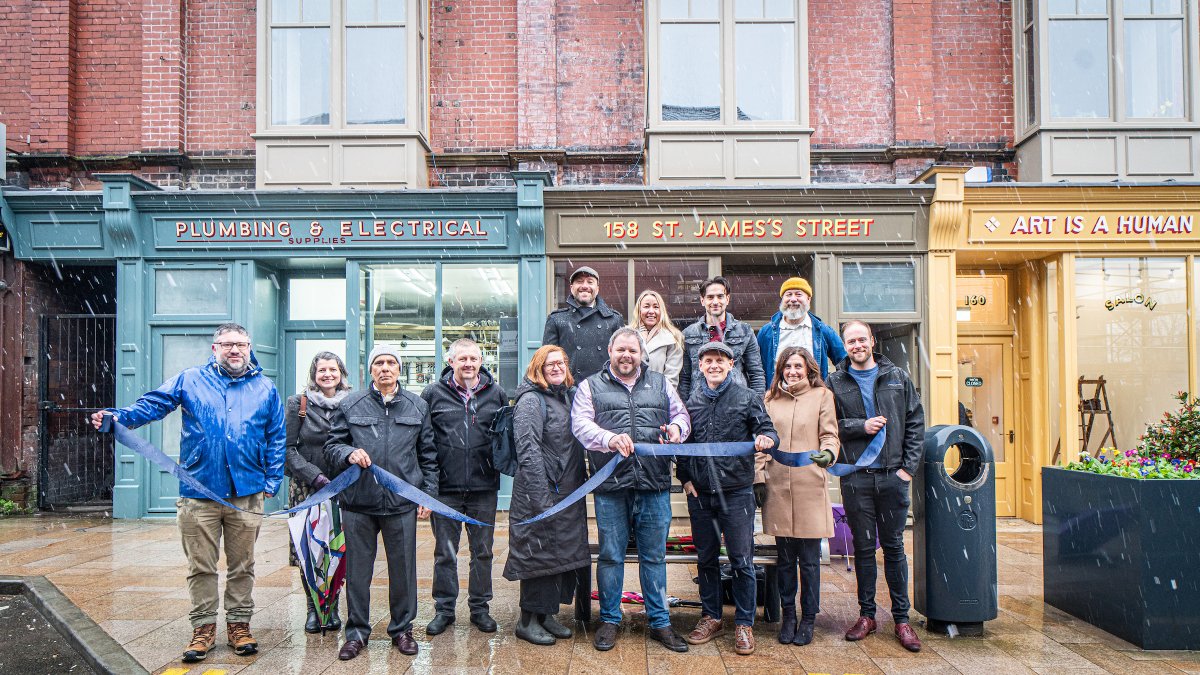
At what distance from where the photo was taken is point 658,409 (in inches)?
214

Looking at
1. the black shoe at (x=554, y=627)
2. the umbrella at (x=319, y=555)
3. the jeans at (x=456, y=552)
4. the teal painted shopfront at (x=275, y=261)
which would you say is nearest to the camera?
the black shoe at (x=554, y=627)

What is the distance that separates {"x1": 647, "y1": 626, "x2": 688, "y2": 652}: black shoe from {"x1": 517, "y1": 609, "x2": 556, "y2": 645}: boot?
0.68 m

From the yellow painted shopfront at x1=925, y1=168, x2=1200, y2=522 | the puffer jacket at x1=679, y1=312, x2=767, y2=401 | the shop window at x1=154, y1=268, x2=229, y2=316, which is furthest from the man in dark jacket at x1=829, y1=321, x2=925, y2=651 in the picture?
the shop window at x1=154, y1=268, x2=229, y2=316

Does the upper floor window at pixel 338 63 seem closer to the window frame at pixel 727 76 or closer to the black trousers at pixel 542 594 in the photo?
the window frame at pixel 727 76

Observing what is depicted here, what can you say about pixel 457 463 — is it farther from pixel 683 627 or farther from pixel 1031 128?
pixel 1031 128

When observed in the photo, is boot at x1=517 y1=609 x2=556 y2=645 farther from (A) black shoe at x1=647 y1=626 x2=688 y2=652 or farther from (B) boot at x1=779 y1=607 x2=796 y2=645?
(B) boot at x1=779 y1=607 x2=796 y2=645

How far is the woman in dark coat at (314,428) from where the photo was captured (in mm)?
5781

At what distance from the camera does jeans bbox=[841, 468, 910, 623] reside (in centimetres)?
552

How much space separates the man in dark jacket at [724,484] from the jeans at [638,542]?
0.23 metres

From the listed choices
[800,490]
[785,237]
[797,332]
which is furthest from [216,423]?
[785,237]

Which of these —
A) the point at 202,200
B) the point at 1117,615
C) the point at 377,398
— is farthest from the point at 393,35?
the point at 1117,615

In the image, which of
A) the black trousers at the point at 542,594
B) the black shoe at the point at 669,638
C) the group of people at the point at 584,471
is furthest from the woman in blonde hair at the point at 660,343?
the black shoe at the point at 669,638

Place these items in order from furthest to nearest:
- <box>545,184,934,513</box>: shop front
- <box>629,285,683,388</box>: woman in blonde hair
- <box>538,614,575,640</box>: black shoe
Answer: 1. <box>545,184,934,513</box>: shop front
2. <box>629,285,683,388</box>: woman in blonde hair
3. <box>538,614,575,640</box>: black shoe

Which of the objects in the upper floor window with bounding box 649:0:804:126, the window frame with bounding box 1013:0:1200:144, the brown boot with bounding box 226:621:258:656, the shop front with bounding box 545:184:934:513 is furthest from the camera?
the upper floor window with bounding box 649:0:804:126
